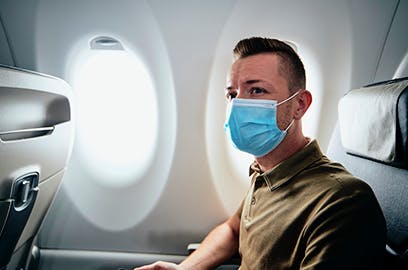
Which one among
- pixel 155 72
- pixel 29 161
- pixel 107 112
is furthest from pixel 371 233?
pixel 107 112

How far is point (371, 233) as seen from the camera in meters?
0.94

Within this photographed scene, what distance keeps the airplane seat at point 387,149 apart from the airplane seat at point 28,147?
1.24 meters

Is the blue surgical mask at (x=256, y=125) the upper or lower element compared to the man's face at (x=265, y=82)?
lower

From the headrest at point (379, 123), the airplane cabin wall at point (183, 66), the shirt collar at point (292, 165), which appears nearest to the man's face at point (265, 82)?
the shirt collar at point (292, 165)

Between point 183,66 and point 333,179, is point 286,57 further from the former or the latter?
point 183,66

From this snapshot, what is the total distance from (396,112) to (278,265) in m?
0.64

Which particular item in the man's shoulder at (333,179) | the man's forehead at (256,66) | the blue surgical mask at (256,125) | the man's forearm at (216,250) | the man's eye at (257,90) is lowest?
the man's forearm at (216,250)

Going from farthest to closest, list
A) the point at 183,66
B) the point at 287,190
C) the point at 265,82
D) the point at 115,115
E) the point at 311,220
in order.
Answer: the point at 115,115
the point at 183,66
the point at 265,82
the point at 287,190
the point at 311,220

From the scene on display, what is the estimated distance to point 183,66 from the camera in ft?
6.53

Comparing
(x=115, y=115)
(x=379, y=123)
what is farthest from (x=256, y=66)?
(x=115, y=115)

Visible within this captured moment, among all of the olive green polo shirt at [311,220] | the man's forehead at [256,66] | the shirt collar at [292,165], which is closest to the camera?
the olive green polo shirt at [311,220]

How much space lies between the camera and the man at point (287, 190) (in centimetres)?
96

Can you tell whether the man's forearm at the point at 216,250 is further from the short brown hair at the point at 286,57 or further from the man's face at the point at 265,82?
the short brown hair at the point at 286,57

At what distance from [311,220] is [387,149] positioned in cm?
35
